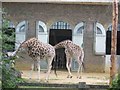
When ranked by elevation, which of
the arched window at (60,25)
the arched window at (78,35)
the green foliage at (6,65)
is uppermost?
the arched window at (60,25)

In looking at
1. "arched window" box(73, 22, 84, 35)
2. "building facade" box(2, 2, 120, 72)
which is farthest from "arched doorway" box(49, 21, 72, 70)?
"arched window" box(73, 22, 84, 35)

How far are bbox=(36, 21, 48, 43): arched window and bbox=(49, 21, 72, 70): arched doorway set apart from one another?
0.56 m

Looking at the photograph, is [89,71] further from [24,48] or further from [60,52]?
[24,48]

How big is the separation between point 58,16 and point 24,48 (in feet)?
17.2

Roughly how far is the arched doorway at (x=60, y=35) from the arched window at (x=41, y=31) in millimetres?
557

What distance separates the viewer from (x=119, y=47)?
60.6ft

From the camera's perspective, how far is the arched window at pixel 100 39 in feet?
58.4

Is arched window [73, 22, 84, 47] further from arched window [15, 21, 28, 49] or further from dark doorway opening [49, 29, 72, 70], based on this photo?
arched window [15, 21, 28, 49]

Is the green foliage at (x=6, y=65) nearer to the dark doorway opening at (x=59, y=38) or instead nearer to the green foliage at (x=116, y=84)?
the green foliage at (x=116, y=84)

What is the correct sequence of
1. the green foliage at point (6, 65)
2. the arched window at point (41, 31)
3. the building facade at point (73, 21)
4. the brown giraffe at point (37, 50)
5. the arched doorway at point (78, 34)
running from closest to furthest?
the green foliage at point (6, 65), the brown giraffe at point (37, 50), the building facade at point (73, 21), the arched window at point (41, 31), the arched doorway at point (78, 34)

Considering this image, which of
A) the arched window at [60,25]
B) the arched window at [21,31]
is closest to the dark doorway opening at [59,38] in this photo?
the arched window at [60,25]

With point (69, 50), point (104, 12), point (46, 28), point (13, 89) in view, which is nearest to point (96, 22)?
point (104, 12)

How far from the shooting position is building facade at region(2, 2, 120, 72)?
17.7 metres

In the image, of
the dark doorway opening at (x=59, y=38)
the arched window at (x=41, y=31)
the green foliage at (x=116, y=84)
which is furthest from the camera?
the dark doorway opening at (x=59, y=38)
